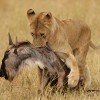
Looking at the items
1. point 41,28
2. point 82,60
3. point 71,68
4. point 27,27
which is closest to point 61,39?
point 41,28

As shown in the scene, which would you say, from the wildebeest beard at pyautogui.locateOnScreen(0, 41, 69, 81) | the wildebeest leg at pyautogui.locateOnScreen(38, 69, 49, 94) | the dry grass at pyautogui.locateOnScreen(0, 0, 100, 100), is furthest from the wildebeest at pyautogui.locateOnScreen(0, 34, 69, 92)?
the dry grass at pyautogui.locateOnScreen(0, 0, 100, 100)

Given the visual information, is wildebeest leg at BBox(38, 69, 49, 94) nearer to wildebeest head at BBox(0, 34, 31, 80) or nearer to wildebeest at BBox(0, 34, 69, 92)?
wildebeest at BBox(0, 34, 69, 92)

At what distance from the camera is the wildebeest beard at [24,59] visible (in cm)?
805

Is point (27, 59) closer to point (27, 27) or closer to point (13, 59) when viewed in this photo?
point (13, 59)

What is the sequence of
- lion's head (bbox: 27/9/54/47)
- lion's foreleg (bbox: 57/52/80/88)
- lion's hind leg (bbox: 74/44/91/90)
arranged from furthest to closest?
lion's hind leg (bbox: 74/44/91/90), lion's head (bbox: 27/9/54/47), lion's foreleg (bbox: 57/52/80/88)

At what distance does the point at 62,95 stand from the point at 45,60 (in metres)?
0.63

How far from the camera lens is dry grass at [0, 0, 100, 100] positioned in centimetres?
837

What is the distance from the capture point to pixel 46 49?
834cm

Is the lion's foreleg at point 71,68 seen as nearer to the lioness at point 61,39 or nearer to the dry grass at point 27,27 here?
the lioness at point 61,39

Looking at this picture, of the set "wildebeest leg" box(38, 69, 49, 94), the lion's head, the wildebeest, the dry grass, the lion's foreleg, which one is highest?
the lion's head

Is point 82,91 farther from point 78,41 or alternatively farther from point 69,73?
point 78,41

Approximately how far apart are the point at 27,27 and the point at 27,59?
6905 millimetres

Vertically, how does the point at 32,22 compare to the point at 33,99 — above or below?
above

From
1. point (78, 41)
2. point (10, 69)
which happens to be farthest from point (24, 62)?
point (78, 41)
